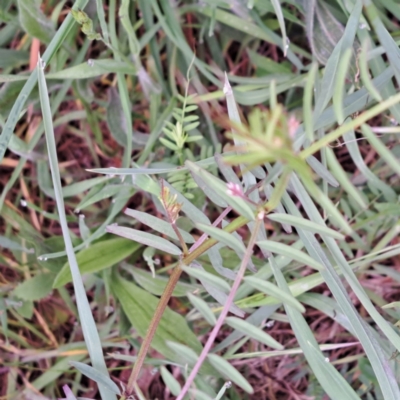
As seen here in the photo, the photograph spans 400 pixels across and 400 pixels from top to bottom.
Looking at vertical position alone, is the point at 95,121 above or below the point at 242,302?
above

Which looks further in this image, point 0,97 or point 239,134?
point 0,97

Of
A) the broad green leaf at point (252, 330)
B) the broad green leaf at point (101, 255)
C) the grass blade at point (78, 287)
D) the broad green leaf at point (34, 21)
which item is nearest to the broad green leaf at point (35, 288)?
the broad green leaf at point (101, 255)

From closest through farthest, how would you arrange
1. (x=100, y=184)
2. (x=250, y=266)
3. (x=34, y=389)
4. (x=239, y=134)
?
(x=239, y=134) → (x=250, y=266) → (x=100, y=184) → (x=34, y=389)

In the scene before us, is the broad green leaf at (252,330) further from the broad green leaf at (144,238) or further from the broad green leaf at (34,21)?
the broad green leaf at (34,21)

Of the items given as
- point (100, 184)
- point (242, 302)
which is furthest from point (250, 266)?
point (100, 184)

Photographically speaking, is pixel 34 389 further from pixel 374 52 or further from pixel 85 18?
pixel 374 52

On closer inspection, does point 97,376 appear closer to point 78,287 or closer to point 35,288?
point 78,287

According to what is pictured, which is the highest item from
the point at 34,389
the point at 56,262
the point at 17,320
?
the point at 56,262
